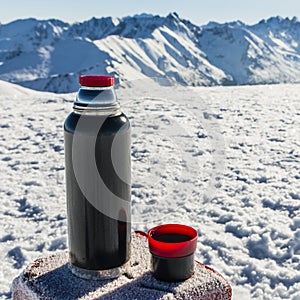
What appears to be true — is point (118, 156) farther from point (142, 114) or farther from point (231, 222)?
point (142, 114)

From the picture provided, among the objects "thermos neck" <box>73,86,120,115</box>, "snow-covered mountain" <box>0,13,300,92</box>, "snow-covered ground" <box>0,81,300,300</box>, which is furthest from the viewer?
"snow-covered mountain" <box>0,13,300,92</box>

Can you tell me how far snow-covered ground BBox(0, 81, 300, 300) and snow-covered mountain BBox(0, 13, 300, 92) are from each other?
91981mm

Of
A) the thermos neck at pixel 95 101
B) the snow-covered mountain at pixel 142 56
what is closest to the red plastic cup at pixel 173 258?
the thermos neck at pixel 95 101

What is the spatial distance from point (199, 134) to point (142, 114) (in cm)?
138

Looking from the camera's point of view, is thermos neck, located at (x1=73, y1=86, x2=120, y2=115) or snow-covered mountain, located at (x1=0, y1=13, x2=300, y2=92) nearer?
thermos neck, located at (x1=73, y1=86, x2=120, y2=115)

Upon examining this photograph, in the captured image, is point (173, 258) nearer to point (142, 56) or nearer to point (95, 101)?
point (95, 101)

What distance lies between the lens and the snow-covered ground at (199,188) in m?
2.57

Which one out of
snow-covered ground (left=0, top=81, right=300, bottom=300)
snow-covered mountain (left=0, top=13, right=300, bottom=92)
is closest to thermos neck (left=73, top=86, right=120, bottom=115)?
snow-covered ground (left=0, top=81, right=300, bottom=300)

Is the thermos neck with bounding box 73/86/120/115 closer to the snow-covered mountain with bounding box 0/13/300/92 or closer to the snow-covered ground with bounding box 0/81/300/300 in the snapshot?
the snow-covered ground with bounding box 0/81/300/300

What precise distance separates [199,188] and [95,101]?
2.59 metres

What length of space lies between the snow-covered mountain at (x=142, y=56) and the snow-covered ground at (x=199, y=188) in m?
92.0

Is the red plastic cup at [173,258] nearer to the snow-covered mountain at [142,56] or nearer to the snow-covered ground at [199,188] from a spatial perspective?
the snow-covered ground at [199,188]

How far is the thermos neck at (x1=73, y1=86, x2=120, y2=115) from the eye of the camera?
1.33 meters

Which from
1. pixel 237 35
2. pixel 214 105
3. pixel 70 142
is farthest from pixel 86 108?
pixel 237 35
